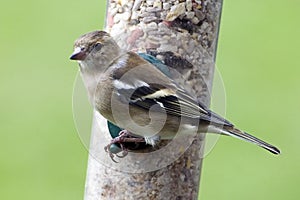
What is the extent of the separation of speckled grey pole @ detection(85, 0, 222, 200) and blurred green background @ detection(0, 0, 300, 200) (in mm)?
3251

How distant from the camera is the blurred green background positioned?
7.89 meters

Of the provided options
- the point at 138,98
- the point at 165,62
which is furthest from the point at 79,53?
the point at 165,62

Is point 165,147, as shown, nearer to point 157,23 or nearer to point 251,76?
point 157,23

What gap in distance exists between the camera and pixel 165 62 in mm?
4312

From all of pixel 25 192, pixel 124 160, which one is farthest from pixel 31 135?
pixel 124 160

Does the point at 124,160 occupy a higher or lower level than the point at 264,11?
higher

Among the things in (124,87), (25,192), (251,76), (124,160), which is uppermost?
(124,87)

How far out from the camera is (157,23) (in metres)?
4.32

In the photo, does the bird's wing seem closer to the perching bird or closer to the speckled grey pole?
the perching bird

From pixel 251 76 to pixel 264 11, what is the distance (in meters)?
1.47

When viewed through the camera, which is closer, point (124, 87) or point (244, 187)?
point (124, 87)

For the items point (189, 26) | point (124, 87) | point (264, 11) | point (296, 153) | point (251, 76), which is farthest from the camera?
point (264, 11)

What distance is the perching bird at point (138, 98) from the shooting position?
4.07 meters

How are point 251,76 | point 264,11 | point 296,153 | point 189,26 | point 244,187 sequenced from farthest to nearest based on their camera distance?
point 264,11
point 251,76
point 296,153
point 244,187
point 189,26
